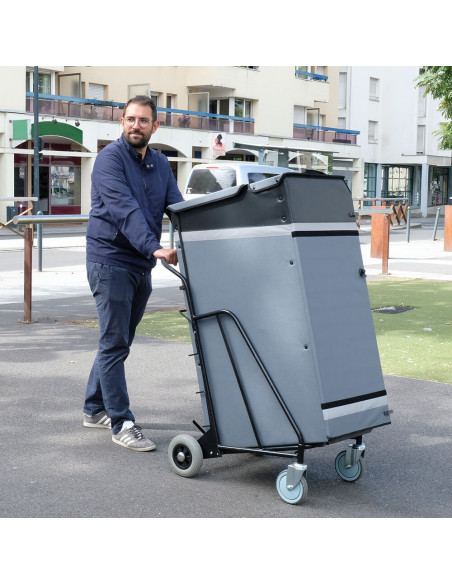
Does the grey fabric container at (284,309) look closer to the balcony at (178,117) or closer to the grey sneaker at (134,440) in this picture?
the grey sneaker at (134,440)

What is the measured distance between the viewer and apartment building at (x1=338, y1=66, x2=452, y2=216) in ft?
194

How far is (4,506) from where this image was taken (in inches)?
158

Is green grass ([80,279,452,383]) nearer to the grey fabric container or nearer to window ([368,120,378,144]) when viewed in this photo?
the grey fabric container

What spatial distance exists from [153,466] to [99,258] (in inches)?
44.0

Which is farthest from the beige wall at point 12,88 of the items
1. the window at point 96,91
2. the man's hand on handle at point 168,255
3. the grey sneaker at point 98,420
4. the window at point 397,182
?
the window at point 397,182

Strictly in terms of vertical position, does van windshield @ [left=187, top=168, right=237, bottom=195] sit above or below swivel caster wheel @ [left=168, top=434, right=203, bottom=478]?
above

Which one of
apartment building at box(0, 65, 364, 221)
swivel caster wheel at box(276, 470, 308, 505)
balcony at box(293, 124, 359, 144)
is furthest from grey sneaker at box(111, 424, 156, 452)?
balcony at box(293, 124, 359, 144)

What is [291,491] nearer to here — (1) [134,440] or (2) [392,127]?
(1) [134,440]

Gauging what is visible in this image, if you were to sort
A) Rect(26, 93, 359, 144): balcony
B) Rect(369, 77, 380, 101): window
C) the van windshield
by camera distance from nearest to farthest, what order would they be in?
1. the van windshield
2. Rect(26, 93, 359, 144): balcony
3. Rect(369, 77, 380, 101): window

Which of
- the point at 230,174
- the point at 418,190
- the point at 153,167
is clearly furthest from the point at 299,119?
the point at 153,167

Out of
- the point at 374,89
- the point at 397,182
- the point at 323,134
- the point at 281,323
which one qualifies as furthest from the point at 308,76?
the point at 281,323

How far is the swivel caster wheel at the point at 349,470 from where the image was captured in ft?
14.8

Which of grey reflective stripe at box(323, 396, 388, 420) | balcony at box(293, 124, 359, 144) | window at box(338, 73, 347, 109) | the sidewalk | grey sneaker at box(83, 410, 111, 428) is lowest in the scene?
the sidewalk

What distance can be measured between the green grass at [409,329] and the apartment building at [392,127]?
4648cm
